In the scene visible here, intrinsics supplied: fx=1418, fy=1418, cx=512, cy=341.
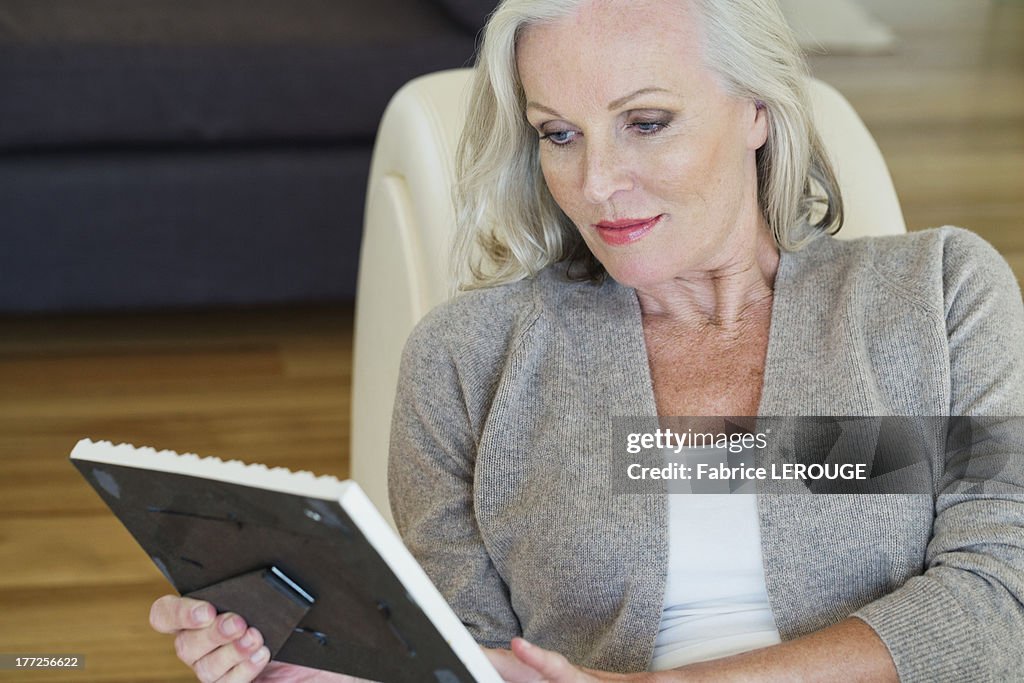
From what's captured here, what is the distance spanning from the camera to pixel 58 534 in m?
2.32

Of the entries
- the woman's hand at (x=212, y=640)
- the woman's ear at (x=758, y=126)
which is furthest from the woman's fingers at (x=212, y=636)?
the woman's ear at (x=758, y=126)

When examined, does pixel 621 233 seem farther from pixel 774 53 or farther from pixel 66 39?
pixel 66 39

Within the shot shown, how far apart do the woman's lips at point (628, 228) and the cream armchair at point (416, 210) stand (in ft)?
1.20

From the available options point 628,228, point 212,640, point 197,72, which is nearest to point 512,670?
point 212,640

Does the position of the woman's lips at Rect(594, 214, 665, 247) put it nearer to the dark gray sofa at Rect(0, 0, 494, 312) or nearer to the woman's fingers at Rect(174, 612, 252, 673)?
the woman's fingers at Rect(174, 612, 252, 673)

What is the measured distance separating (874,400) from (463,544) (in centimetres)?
41

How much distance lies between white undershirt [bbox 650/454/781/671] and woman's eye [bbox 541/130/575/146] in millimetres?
348

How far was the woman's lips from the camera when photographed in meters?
1.33

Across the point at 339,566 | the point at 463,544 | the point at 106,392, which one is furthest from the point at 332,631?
the point at 106,392

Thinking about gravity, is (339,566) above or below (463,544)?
above

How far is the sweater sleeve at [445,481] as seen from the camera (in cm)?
137

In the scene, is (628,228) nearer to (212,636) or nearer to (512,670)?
(512,670)

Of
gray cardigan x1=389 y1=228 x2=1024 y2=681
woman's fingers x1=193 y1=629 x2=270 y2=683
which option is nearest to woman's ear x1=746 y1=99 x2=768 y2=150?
gray cardigan x1=389 y1=228 x2=1024 y2=681

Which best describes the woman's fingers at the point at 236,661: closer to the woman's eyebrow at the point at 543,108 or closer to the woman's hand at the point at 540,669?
the woman's hand at the point at 540,669
